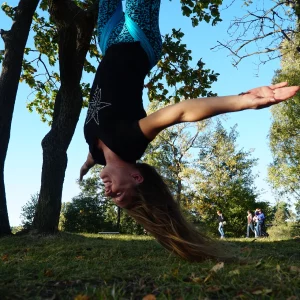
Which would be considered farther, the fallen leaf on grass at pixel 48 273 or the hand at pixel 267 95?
the fallen leaf on grass at pixel 48 273

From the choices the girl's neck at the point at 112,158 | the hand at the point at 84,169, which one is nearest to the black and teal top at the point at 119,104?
the girl's neck at the point at 112,158

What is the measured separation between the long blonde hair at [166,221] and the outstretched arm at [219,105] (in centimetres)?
71

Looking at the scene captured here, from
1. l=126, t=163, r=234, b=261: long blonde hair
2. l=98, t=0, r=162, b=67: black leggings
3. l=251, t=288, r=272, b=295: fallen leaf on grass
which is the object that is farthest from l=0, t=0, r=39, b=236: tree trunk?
Answer: l=251, t=288, r=272, b=295: fallen leaf on grass

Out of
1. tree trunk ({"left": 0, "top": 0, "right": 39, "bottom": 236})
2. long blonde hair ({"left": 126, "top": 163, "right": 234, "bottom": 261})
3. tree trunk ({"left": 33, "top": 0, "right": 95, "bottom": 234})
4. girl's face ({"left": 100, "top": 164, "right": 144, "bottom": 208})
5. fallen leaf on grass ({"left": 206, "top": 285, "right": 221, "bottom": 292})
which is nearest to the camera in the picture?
fallen leaf on grass ({"left": 206, "top": 285, "right": 221, "bottom": 292})

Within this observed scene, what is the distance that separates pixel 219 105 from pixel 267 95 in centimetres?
34

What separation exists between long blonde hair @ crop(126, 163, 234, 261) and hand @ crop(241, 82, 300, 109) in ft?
3.99

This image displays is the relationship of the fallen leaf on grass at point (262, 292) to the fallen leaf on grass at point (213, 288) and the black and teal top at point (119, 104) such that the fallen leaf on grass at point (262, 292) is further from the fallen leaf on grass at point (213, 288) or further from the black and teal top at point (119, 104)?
the black and teal top at point (119, 104)

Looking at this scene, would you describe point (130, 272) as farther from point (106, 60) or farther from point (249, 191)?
point (249, 191)

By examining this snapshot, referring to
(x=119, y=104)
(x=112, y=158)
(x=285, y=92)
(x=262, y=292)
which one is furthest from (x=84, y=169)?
(x=262, y=292)

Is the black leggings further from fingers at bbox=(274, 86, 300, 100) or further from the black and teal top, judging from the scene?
fingers at bbox=(274, 86, 300, 100)

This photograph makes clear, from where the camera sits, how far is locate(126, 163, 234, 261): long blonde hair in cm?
362

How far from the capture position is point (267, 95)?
9.32 feet

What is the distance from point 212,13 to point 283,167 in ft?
71.5

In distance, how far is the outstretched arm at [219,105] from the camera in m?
2.81
